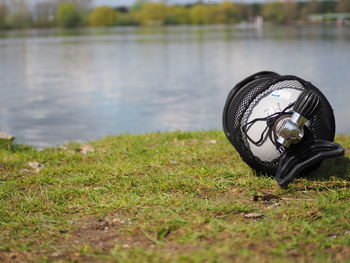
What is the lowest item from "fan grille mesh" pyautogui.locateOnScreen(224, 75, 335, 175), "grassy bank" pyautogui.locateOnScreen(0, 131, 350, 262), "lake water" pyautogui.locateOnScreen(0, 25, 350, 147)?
"lake water" pyautogui.locateOnScreen(0, 25, 350, 147)

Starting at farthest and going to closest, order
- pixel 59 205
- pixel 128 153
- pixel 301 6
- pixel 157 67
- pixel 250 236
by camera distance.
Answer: pixel 301 6 → pixel 157 67 → pixel 128 153 → pixel 59 205 → pixel 250 236

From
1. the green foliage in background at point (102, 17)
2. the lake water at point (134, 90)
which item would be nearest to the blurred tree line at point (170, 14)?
the green foliage in background at point (102, 17)

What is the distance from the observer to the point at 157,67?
21.8 meters

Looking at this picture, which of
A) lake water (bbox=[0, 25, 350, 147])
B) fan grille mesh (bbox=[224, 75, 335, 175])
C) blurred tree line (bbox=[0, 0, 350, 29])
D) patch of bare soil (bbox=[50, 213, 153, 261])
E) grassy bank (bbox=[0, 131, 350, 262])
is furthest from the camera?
blurred tree line (bbox=[0, 0, 350, 29])

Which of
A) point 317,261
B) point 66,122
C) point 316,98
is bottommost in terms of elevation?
point 66,122

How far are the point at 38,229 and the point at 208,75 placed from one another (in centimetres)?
1480

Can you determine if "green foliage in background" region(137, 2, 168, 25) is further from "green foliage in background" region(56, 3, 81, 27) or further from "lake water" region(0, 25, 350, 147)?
"lake water" region(0, 25, 350, 147)

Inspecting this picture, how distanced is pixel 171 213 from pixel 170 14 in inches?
5507

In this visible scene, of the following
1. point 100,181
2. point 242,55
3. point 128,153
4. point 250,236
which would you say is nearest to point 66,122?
point 128,153

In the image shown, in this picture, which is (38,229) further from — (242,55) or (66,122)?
(242,55)

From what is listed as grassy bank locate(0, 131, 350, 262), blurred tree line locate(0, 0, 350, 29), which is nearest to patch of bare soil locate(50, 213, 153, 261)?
grassy bank locate(0, 131, 350, 262)

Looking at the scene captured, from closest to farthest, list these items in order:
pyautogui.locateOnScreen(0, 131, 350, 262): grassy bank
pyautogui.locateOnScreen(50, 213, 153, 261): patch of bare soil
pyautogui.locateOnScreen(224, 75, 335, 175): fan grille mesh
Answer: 1. pyautogui.locateOnScreen(0, 131, 350, 262): grassy bank
2. pyautogui.locateOnScreen(50, 213, 153, 261): patch of bare soil
3. pyautogui.locateOnScreen(224, 75, 335, 175): fan grille mesh

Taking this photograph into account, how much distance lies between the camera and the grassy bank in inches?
131

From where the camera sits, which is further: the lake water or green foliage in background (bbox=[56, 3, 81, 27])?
green foliage in background (bbox=[56, 3, 81, 27])
